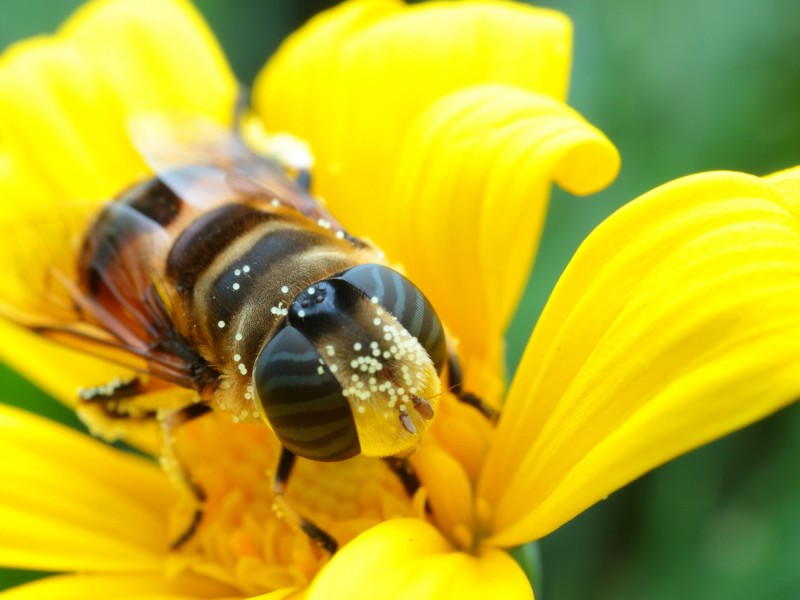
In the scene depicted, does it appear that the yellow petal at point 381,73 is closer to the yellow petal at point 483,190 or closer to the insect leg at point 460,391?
the yellow petal at point 483,190

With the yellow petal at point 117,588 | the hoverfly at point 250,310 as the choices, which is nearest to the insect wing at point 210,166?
the hoverfly at point 250,310

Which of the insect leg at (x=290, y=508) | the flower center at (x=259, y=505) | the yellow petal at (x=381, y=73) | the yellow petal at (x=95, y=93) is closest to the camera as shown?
the insect leg at (x=290, y=508)

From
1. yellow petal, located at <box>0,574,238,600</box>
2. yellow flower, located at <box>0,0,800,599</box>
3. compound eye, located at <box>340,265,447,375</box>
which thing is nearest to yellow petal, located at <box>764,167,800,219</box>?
yellow flower, located at <box>0,0,800,599</box>

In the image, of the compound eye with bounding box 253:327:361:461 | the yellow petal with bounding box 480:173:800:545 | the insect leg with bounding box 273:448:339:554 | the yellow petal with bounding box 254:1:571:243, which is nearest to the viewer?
the yellow petal with bounding box 480:173:800:545

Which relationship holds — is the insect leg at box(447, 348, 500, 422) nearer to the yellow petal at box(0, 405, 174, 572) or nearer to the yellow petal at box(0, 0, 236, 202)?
the yellow petal at box(0, 405, 174, 572)

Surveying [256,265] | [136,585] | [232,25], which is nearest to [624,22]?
[232,25]
